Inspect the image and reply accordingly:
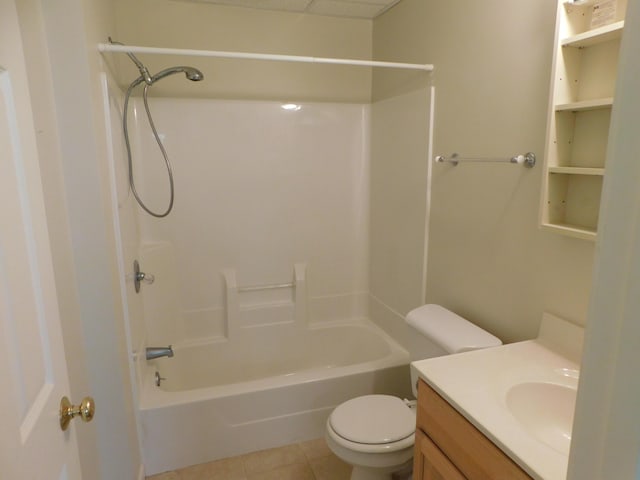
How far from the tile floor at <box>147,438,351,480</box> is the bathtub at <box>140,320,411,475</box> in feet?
0.13

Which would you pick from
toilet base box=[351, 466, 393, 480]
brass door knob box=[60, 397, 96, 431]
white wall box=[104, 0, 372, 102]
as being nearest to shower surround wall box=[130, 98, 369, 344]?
white wall box=[104, 0, 372, 102]

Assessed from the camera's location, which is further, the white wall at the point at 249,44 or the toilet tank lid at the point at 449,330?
the white wall at the point at 249,44

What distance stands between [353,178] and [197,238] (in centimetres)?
109

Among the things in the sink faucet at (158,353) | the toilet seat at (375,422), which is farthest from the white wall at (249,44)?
the toilet seat at (375,422)

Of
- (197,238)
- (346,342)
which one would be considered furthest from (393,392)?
(197,238)

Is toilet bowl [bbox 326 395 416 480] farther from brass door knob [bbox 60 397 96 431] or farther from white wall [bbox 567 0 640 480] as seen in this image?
white wall [bbox 567 0 640 480]

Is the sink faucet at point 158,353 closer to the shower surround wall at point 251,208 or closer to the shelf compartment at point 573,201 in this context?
the shower surround wall at point 251,208

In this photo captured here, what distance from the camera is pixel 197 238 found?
8.50 feet

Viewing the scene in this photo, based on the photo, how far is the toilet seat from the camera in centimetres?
166

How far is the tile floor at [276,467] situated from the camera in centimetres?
203

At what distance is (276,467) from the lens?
6.83 feet

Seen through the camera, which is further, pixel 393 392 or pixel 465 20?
pixel 393 392

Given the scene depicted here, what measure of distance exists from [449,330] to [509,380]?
0.46 m

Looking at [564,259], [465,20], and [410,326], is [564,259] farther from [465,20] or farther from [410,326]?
[465,20]
